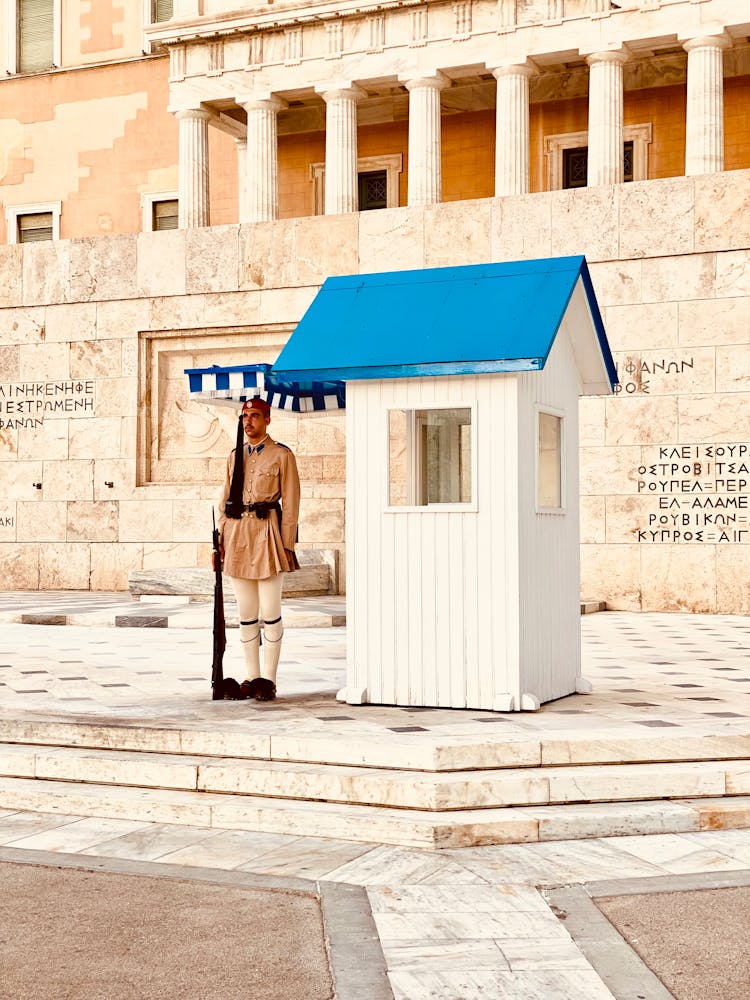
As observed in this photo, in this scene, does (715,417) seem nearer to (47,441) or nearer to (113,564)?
(113,564)

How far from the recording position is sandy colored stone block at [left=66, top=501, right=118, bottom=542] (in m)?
23.0

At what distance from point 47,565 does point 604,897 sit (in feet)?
62.7

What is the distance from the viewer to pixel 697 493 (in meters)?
18.9

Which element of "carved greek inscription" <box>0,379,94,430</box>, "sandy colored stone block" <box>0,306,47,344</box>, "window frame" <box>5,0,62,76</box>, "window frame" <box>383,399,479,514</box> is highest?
"window frame" <box>5,0,62,76</box>

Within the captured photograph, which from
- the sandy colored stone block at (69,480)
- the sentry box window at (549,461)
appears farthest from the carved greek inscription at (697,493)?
the sentry box window at (549,461)

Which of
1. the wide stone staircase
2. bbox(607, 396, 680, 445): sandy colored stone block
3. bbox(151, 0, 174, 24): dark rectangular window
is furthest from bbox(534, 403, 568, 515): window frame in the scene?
bbox(151, 0, 174, 24): dark rectangular window

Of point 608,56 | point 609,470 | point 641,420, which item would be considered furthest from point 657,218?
point 608,56

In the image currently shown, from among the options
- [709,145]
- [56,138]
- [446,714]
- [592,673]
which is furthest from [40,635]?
[56,138]

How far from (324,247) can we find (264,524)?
13.7 metres

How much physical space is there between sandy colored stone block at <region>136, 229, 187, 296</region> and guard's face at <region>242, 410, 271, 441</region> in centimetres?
1425

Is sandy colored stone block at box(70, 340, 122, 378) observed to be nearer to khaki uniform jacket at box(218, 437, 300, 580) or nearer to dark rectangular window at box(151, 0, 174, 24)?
dark rectangular window at box(151, 0, 174, 24)

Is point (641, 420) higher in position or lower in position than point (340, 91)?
lower

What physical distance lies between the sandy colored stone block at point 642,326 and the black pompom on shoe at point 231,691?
1163cm

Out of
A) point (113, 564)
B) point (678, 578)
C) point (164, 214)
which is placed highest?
point (164, 214)
